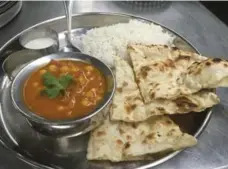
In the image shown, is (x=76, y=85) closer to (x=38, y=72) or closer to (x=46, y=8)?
(x=38, y=72)

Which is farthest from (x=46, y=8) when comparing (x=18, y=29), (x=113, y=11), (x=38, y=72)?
(x=38, y=72)

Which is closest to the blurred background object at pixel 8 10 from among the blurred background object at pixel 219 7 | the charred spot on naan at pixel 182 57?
the charred spot on naan at pixel 182 57

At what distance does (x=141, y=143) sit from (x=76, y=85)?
17.6 inches

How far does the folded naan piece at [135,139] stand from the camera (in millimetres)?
1630

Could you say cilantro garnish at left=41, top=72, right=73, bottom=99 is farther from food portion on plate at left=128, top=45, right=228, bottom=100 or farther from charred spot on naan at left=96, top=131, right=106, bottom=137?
food portion on plate at left=128, top=45, right=228, bottom=100

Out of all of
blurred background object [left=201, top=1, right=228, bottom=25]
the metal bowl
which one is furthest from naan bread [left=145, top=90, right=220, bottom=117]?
blurred background object [left=201, top=1, right=228, bottom=25]

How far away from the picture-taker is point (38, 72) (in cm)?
186

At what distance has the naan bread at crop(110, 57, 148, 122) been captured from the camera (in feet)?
5.72

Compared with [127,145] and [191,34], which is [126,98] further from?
[191,34]

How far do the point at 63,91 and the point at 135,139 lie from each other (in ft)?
1.41

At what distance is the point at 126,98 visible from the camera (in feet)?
6.08

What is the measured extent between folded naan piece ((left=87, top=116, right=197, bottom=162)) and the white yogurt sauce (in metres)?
0.77

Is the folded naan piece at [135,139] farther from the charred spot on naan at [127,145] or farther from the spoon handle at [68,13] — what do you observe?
the spoon handle at [68,13]

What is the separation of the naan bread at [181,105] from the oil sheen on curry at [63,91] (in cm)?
27
